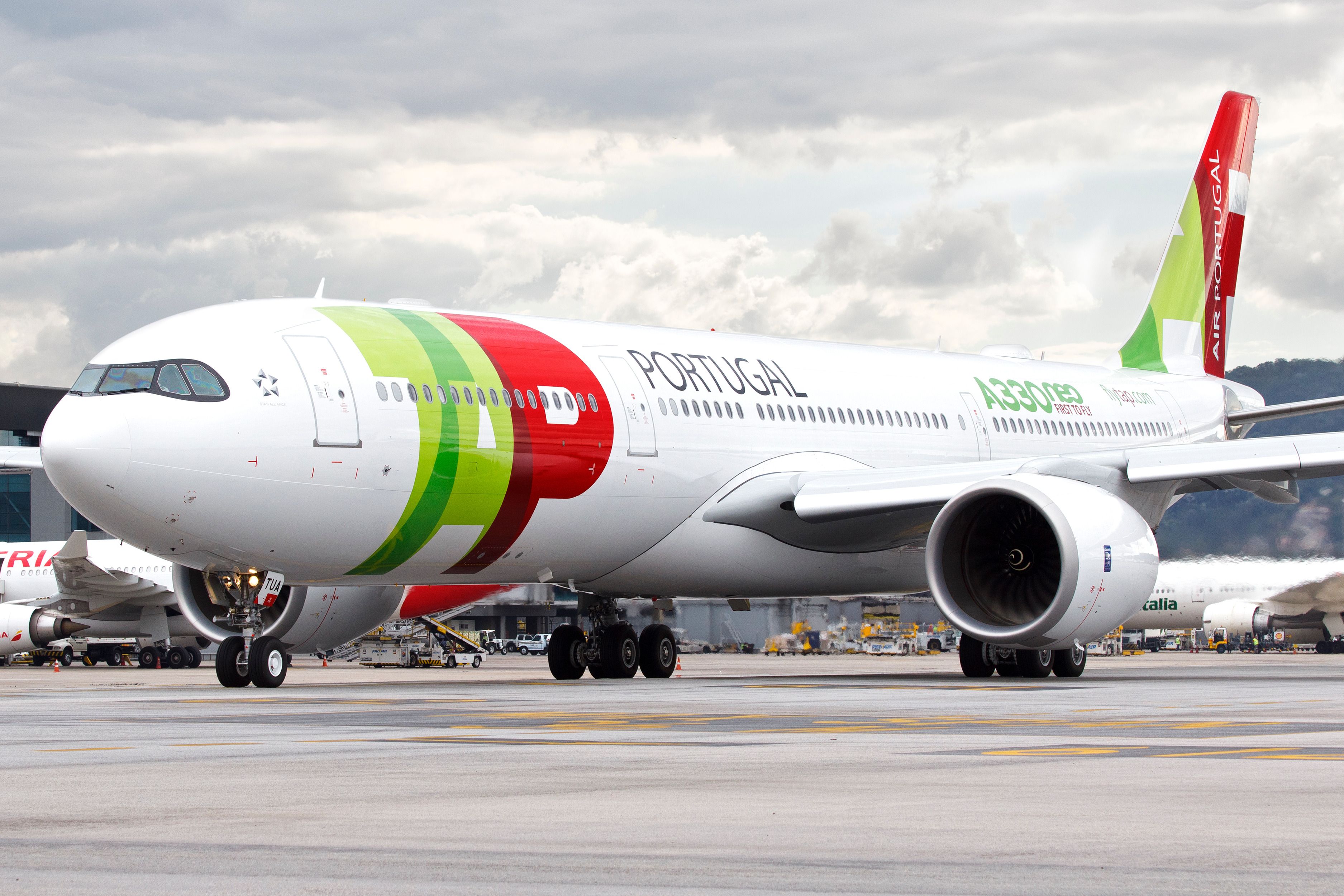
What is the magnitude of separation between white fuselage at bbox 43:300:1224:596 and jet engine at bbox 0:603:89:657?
22.1m

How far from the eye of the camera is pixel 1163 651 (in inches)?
2489

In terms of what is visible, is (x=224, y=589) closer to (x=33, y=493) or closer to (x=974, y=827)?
(x=974, y=827)

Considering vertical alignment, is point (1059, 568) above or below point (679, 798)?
above

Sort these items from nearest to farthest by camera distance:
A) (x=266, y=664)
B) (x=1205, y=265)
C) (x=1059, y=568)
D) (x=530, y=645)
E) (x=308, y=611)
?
1. (x=266, y=664)
2. (x=1059, y=568)
3. (x=308, y=611)
4. (x=1205, y=265)
5. (x=530, y=645)

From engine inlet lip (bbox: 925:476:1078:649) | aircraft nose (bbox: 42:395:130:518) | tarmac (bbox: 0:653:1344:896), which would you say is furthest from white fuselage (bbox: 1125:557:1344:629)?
tarmac (bbox: 0:653:1344:896)

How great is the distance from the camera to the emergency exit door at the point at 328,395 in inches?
671

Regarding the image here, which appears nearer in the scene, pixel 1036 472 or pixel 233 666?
pixel 233 666

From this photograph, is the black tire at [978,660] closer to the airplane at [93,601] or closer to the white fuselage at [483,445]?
the white fuselage at [483,445]

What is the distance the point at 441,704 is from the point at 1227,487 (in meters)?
11.3

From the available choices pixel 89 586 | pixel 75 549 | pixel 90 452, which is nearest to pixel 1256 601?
pixel 89 586

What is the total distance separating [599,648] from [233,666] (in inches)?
205

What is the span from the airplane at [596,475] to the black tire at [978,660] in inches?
2.2

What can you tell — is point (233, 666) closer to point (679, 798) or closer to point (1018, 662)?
point (1018, 662)

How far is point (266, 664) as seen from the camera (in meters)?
18.0
